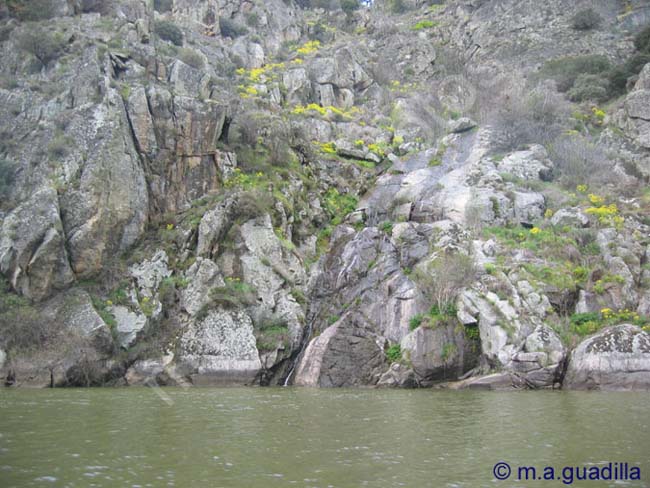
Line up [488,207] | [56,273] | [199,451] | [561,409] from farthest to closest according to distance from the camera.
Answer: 1. [488,207]
2. [56,273]
3. [561,409]
4. [199,451]

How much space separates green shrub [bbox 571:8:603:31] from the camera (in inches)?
2366

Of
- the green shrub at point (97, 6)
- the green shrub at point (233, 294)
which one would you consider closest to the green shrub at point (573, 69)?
the green shrub at point (233, 294)

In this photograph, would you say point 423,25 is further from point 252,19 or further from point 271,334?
point 271,334

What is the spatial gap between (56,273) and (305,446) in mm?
21868

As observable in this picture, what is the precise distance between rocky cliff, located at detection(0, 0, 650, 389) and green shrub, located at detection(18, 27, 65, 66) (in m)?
0.13

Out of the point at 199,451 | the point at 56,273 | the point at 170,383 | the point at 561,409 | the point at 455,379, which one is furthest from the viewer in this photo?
the point at 56,273

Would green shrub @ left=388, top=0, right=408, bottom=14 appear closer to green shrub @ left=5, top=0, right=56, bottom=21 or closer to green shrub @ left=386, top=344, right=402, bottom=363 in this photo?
green shrub @ left=5, top=0, right=56, bottom=21

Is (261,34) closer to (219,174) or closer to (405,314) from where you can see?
(219,174)

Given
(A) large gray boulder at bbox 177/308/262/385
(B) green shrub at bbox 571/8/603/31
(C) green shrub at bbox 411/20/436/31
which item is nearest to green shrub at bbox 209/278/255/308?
(A) large gray boulder at bbox 177/308/262/385

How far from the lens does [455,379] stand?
25000 millimetres

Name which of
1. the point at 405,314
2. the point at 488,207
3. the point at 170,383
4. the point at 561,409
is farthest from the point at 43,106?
the point at 561,409

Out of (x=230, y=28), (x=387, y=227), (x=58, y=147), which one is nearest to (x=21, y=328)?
(x=58, y=147)

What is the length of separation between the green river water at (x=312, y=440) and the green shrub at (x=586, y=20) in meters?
53.2

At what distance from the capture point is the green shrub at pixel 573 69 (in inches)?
2052
